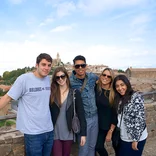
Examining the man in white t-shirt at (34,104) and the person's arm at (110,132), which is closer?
the man in white t-shirt at (34,104)

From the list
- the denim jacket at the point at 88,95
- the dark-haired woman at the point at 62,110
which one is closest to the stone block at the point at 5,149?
the dark-haired woman at the point at 62,110

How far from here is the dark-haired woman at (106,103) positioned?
294 cm

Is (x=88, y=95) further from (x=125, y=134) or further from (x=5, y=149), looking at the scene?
(x=5, y=149)

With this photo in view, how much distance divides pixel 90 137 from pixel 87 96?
0.58m

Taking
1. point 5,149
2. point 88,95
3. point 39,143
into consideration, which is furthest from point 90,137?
point 5,149

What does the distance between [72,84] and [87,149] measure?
905 millimetres

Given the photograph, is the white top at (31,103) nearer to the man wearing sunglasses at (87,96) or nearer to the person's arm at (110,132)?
the man wearing sunglasses at (87,96)

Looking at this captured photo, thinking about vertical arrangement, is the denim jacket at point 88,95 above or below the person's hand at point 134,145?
above

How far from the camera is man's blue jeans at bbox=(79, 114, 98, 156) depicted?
2963 mm

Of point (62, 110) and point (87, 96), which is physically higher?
point (87, 96)

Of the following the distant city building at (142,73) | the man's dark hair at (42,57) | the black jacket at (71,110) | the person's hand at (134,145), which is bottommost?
the distant city building at (142,73)

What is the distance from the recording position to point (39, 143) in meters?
2.57

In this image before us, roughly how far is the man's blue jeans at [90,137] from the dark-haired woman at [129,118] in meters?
0.34

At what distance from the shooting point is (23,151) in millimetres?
3191
